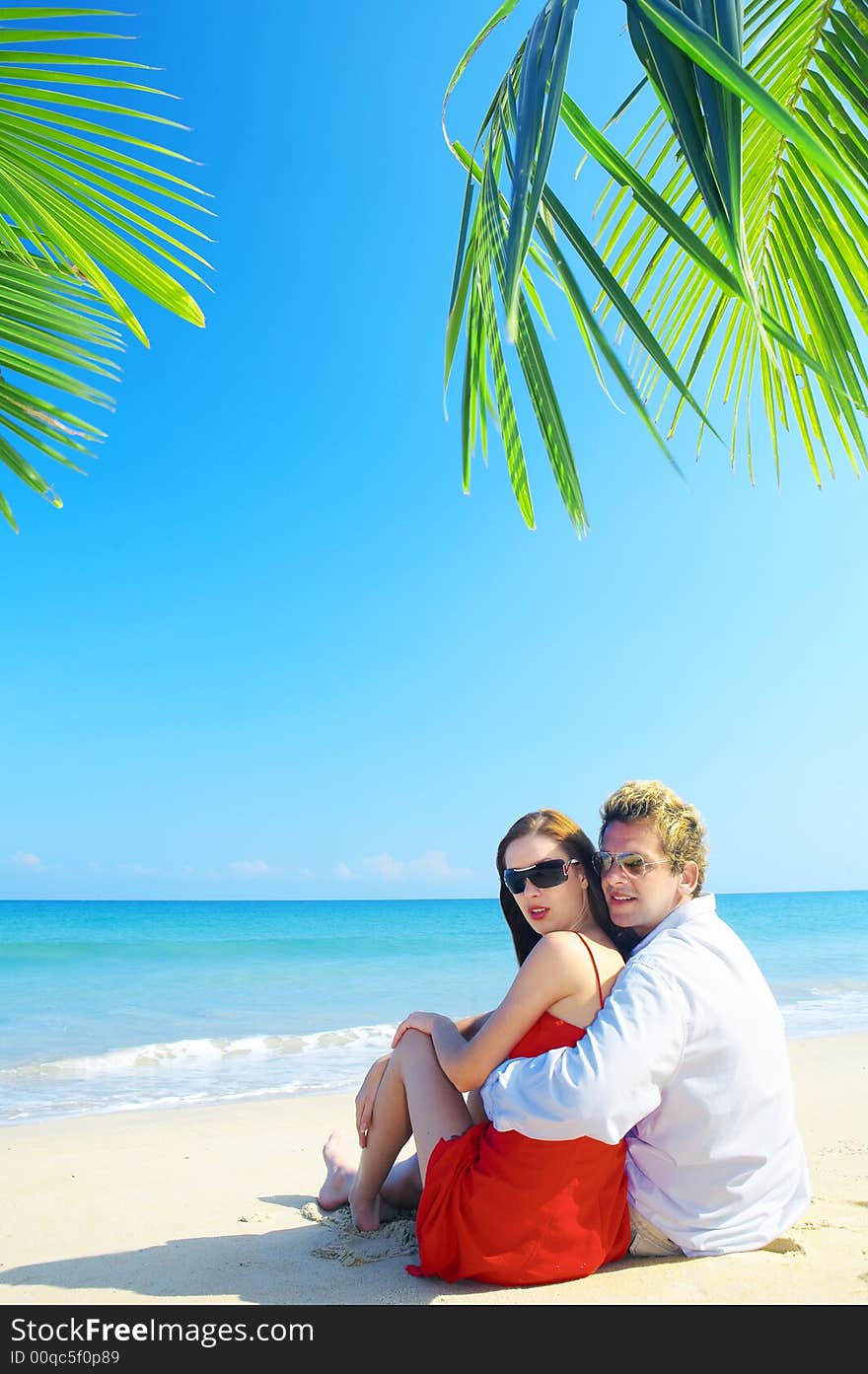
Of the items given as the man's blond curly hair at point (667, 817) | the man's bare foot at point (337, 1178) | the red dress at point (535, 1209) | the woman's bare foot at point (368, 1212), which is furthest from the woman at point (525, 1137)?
→ the man's bare foot at point (337, 1178)

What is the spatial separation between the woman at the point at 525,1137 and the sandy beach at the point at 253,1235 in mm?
96

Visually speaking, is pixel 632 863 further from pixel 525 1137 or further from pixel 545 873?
pixel 525 1137

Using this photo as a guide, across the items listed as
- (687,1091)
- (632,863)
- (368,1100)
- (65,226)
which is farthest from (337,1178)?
(65,226)

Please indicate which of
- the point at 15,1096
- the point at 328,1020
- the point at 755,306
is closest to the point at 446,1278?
the point at 755,306

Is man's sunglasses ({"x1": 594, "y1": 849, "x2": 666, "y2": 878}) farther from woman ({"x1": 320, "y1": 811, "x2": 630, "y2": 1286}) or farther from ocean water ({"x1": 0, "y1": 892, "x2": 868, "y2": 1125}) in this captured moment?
ocean water ({"x1": 0, "y1": 892, "x2": 868, "y2": 1125})

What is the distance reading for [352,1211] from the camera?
328cm

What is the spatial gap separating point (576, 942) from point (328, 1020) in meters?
10.8

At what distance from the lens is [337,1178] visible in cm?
356

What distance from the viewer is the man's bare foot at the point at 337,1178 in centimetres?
352

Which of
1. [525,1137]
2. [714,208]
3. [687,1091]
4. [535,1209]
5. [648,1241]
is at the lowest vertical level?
[648,1241]

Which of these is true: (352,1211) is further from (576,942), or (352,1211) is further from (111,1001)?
(111,1001)

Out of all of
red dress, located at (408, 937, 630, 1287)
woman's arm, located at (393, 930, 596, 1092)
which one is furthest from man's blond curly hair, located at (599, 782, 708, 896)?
red dress, located at (408, 937, 630, 1287)

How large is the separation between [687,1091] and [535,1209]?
51 centimetres

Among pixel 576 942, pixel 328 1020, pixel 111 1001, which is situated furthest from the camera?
pixel 111 1001
